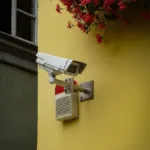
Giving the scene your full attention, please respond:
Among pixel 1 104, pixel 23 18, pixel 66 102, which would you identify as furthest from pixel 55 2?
pixel 23 18

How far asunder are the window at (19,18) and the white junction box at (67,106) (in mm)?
4563

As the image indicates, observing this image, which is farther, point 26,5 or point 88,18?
point 26,5

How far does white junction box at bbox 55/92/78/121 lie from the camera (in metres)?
4.44

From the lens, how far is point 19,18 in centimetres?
927

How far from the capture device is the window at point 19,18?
8.98 meters

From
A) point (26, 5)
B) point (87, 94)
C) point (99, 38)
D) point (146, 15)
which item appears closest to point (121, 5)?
point (146, 15)

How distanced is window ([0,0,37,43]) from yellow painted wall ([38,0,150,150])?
4.22 metres

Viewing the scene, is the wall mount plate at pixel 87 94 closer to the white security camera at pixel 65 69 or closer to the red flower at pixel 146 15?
the white security camera at pixel 65 69

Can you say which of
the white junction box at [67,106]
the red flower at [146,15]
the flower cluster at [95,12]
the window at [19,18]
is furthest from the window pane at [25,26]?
the red flower at [146,15]

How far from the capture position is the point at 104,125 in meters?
4.23

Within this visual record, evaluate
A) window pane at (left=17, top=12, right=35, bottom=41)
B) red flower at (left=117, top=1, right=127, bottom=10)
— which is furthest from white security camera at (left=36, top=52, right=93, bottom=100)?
window pane at (left=17, top=12, right=35, bottom=41)

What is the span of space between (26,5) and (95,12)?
5.49 metres

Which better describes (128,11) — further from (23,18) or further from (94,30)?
(23,18)

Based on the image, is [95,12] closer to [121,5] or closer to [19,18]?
[121,5]
